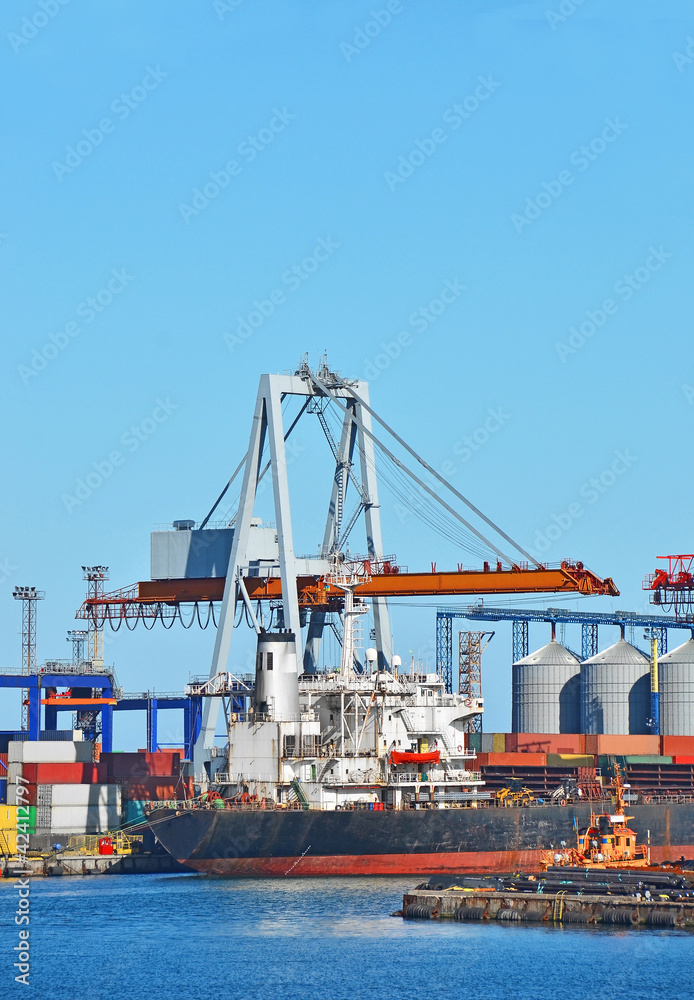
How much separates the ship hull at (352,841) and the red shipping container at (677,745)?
21235 mm

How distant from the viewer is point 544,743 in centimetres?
7650

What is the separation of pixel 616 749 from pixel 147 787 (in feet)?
75.6

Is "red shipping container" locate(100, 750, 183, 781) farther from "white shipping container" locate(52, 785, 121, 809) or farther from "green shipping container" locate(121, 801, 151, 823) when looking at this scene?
"green shipping container" locate(121, 801, 151, 823)

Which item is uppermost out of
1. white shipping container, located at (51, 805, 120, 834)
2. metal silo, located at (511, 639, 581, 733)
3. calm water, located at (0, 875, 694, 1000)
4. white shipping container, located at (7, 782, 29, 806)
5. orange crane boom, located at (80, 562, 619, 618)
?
orange crane boom, located at (80, 562, 619, 618)

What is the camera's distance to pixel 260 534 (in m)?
68.7

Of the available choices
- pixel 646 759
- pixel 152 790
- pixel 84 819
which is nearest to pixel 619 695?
pixel 646 759

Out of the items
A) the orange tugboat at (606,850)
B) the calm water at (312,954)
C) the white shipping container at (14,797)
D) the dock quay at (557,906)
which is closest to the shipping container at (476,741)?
the white shipping container at (14,797)

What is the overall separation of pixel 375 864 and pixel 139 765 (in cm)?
2056

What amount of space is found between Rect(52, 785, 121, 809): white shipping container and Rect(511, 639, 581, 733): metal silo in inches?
1143

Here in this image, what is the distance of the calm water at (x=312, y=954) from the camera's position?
37.1 m

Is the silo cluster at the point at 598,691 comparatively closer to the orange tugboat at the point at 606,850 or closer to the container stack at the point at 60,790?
the container stack at the point at 60,790

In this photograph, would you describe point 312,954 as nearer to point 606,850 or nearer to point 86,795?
point 606,850

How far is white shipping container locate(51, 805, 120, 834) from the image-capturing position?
63625 mm

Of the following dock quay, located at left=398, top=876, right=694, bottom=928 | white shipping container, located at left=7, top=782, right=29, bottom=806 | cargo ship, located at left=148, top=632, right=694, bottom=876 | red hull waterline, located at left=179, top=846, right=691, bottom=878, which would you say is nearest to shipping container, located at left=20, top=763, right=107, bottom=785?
white shipping container, located at left=7, top=782, right=29, bottom=806
